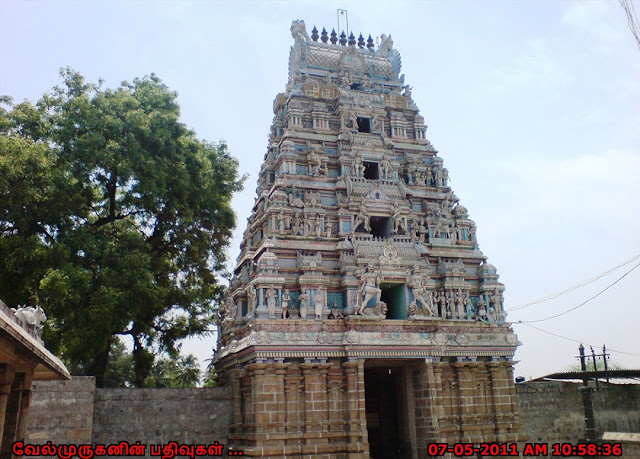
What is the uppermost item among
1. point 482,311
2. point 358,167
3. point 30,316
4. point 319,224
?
point 358,167

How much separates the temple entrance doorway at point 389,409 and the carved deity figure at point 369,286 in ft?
7.61

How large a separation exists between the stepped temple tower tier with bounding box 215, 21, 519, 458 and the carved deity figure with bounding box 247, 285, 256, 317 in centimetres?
10

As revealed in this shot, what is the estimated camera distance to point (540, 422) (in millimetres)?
22188

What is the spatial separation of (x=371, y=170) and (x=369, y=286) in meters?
6.35

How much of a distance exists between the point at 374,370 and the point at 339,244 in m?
5.82

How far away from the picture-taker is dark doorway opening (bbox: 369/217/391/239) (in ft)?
75.2

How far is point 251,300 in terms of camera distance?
20.5 meters

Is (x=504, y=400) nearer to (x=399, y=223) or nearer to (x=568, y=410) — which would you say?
(x=568, y=410)

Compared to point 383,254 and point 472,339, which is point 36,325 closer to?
point 383,254

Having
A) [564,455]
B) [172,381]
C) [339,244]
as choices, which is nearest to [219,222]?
[339,244]

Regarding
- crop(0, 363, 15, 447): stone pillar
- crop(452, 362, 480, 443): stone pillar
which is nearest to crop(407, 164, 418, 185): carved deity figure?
crop(452, 362, 480, 443): stone pillar

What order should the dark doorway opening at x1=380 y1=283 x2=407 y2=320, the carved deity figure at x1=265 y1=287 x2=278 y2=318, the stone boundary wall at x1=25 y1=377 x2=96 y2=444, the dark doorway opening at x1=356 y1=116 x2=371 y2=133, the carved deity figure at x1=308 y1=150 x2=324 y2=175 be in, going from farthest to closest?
1. the dark doorway opening at x1=356 y1=116 x2=371 y2=133
2. the carved deity figure at x1=308 y1=150 x2=324 y2=175
3. the dark doorway opening at x1=380 y1=283 x2=407 y2=320
4. the carved deity figure at x1=265 y1=287 x2=278 y2=318
5. the stone boundary wall at x1=25 y1=377 x2=96 y2=444

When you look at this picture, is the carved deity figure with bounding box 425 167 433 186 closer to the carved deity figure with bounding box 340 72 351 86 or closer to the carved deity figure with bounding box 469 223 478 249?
the carved deity figure with bounding box 469 223 478 249

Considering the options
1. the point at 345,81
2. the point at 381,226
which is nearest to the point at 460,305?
the point at 381,226
